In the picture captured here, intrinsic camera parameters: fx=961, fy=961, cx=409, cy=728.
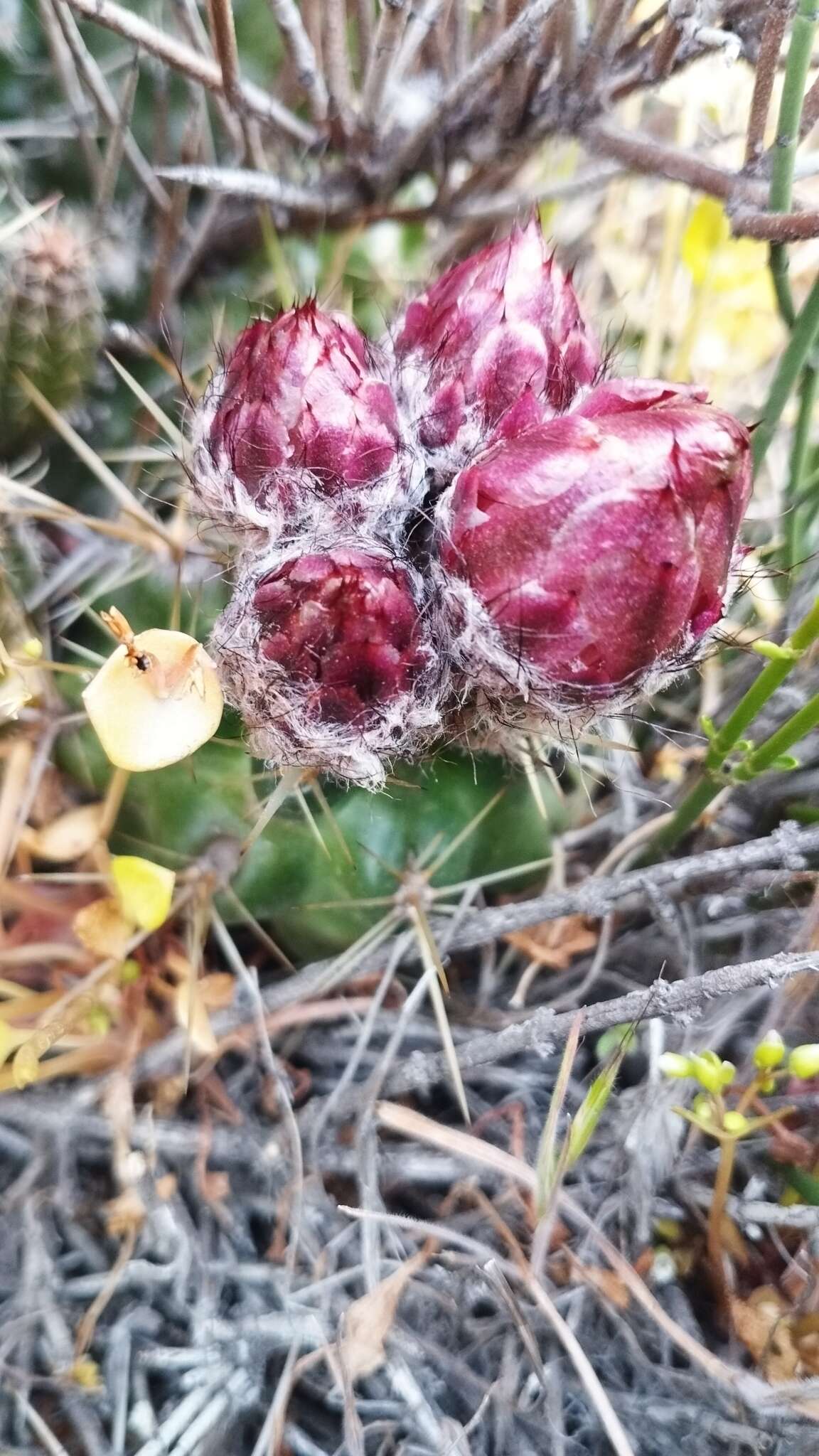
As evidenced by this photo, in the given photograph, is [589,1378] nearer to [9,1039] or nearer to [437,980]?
[437,980]

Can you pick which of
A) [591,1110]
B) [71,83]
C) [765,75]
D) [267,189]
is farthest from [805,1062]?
[71,83]

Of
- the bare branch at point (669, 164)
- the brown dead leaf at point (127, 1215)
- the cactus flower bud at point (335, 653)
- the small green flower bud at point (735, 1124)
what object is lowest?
the brown dead leaf at point (127, 1215)

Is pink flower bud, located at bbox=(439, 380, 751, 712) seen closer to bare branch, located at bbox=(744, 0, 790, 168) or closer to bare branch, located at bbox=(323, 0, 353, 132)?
bare branch, located at bbox=(744, 0, 790, 168)

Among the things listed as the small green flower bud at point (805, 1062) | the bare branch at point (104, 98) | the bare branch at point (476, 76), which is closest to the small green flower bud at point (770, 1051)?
the small green flower bud at point (805, 1062)

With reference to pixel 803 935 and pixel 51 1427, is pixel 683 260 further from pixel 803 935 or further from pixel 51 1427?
pixel 51 1427

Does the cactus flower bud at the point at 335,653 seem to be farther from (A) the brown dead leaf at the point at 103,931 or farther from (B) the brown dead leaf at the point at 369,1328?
(B) the brown dead leaf at the point at 369,1328

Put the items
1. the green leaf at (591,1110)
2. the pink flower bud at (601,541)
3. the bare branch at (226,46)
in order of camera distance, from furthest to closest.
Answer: the bare branch at (226,46) → the green leaf at (591,1110) → the pink flower bud at (601,541)

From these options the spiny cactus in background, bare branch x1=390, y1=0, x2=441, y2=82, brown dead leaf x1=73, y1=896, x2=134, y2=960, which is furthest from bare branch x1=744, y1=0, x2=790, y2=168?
brown dead leaf x1=73, y1=896, x2=134, y2=960
